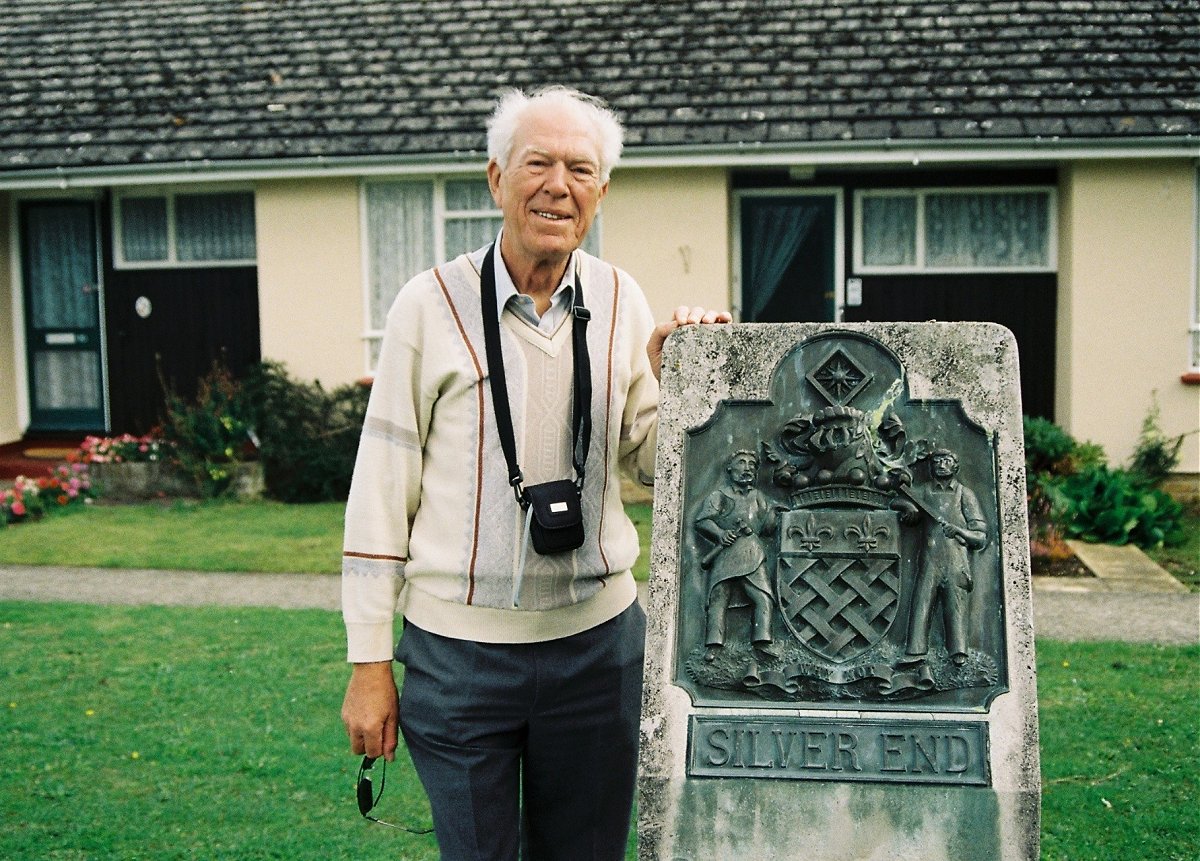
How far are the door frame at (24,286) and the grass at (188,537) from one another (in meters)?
2.87

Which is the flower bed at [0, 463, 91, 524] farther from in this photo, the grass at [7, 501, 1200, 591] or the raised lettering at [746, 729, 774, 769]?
the raised lettering at [746, 729, 774, 769]

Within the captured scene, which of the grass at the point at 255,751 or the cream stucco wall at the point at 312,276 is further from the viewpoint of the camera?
the cream stucco wall at the point at 312,276

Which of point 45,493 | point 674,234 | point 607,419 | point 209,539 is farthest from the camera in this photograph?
point 674,234

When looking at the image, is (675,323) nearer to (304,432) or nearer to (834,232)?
(304,432)

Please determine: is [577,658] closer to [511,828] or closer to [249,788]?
[511,828]

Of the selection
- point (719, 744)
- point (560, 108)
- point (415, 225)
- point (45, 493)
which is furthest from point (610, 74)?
point (719, 744)

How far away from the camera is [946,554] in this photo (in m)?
2.91

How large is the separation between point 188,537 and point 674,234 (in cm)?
495

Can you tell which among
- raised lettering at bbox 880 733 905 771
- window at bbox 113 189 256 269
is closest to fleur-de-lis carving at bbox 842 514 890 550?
raised lettering at bbox 880 733 905 771

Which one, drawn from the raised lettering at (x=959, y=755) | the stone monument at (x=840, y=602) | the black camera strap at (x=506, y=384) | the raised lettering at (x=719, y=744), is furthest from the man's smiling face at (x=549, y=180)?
the raised lettering at (x=959, y=755)

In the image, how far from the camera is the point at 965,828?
284 cm

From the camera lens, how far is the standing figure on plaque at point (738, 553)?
295 centimetres

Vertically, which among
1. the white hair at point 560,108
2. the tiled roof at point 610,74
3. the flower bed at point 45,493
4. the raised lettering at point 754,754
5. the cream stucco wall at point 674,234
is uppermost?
the tiled roof at point 610,74

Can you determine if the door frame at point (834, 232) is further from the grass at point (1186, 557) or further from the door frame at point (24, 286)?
the door frame at point (24, 286)
